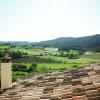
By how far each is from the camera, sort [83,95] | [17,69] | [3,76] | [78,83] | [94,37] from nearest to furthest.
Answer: [83,95] → [78,83] → [3,76] → [17,69] → [94,37]

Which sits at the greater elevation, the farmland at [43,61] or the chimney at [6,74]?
the chimney at [6,74]

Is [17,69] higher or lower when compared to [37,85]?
lower

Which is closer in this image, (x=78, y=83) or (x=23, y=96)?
(x=78, y=83)

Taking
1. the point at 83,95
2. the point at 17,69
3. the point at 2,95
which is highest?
the point at 83,95

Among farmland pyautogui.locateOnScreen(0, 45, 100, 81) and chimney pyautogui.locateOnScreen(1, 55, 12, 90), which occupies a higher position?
chimney pyautogui.locateOnScreen(1, 55, 12, 90)

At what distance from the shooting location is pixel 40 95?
231 inches

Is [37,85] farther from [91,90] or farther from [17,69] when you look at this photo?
[17,69]

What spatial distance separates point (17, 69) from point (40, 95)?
5121 centimetres

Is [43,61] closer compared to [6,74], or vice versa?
[6,74]

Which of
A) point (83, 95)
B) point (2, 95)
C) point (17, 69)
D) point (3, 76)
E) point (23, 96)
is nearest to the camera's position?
point (83, 95)

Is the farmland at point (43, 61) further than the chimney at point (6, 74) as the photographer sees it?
Yes

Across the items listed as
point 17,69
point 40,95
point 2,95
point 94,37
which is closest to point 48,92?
point 40,95

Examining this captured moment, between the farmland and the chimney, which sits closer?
the chimney

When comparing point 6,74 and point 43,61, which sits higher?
point 6,74
